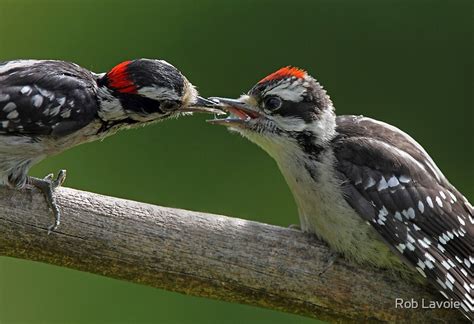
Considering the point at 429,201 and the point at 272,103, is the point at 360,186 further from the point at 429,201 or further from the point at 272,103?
the point at 272,103

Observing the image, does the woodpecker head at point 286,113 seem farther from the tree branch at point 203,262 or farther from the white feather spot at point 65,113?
the white feather spot at point 65,113

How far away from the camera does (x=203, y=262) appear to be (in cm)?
369

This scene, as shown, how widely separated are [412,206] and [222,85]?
2217 mm

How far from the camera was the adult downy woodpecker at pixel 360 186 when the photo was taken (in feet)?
12.1

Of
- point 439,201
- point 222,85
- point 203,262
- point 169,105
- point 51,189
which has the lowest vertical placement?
point 203,262

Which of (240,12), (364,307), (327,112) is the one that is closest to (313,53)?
(240,12)

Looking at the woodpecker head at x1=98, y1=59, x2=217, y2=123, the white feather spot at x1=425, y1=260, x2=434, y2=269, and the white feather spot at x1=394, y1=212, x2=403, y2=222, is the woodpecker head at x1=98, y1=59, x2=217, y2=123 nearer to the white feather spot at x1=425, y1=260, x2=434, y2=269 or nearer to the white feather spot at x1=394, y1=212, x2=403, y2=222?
the white feather spot at x1=394, y1=212, x2=403, y2=222

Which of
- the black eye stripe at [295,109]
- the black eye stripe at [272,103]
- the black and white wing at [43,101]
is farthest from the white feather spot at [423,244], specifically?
the black and white wing at [43,101]

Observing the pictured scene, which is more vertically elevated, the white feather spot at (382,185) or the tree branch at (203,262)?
the white feather spot at (382,185)

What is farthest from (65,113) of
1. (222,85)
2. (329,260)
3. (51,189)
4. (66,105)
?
(222,85)

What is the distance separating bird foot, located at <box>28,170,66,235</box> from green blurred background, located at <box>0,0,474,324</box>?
146cm

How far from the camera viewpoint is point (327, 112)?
389cm

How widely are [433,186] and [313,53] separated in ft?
7.61

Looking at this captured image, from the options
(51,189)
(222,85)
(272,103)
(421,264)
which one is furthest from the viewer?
(222,85)
